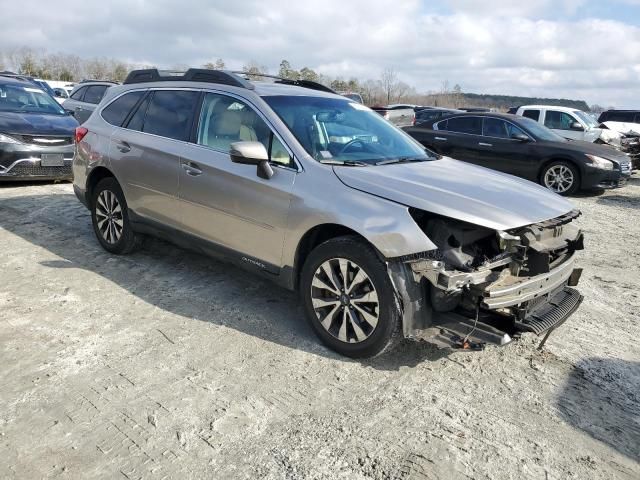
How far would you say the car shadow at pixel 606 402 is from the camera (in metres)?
2.96

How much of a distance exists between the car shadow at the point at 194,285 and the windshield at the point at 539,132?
829 centimetres

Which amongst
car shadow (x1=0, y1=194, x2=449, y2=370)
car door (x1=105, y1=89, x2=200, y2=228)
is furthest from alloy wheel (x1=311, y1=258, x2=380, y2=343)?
car door (x1=105, y1=89, x2=200, y2=228)

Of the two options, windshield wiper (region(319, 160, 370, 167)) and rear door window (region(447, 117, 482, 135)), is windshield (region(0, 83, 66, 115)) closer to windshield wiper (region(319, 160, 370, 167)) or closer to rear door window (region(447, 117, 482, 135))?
windshield wiper (region(319, 160, 370, 167))

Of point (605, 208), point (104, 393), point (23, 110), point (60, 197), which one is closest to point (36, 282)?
point (104, 393)

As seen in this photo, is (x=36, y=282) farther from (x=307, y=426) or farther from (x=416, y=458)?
(x=416, y=458)

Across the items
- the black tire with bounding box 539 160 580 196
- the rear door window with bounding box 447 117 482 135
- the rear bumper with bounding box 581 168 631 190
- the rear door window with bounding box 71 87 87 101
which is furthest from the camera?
the rear door window with bounding box 71 87 87 101

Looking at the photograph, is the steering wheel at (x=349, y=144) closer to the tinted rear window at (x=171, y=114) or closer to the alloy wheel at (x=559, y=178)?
the tinted rear window at (x=171, y=114)

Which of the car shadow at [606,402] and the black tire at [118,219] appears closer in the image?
the car shadow at [606,402]

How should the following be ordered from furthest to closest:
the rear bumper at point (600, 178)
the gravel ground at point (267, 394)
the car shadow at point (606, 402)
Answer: the rear bumper at point (600, 178)
the car shadow at point (606, 402)
the gravel ground at point (267, 394)

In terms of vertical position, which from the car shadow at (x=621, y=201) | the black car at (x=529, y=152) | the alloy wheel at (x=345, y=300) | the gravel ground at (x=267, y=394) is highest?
the black car at (x=529, y=152)

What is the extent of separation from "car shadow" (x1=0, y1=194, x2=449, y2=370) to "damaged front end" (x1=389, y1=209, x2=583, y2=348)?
1.50 feet

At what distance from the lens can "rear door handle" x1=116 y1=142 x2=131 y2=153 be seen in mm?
5176

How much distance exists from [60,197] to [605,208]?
917 centimetres

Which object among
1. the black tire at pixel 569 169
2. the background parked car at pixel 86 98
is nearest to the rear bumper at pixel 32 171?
the background parked car at pixel 86 98
